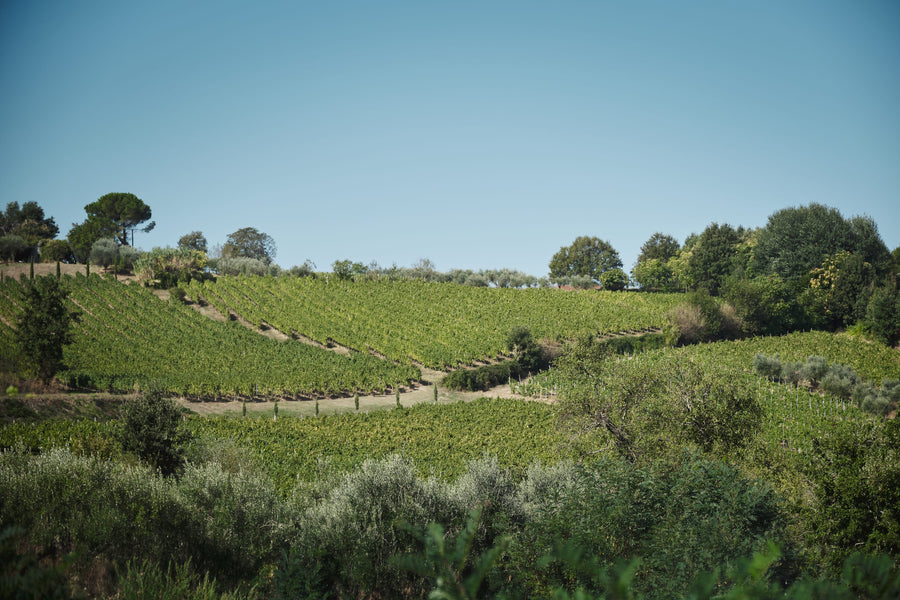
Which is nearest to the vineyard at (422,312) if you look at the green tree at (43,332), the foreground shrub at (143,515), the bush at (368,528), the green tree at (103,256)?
the green tree at (103,256)

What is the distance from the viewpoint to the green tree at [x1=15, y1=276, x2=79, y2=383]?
30.2m

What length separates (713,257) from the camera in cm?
8125

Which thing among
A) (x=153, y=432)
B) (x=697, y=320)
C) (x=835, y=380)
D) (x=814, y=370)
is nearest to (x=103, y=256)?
(x=153, y=432)

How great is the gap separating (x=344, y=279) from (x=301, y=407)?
3591cm

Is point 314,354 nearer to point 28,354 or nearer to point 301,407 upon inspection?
point 301,407

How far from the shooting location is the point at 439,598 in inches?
131

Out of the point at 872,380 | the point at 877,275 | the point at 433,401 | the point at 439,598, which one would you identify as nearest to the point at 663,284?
the point at 877,275

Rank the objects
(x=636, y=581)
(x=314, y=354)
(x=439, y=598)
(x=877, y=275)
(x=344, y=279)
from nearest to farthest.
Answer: (x=439, y=598) → (x=636, y=581) → (x=314, y=354) → (x=877, y=275) → (x=344, y=279)

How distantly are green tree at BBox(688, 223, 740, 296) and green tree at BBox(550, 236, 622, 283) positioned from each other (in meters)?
20.3

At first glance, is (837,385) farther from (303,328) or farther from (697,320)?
(303,328)

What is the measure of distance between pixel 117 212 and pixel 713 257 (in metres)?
94.8

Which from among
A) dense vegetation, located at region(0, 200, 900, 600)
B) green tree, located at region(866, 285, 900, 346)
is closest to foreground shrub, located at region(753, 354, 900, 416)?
dense vegetation, located at region(0, 200, 900, 600)

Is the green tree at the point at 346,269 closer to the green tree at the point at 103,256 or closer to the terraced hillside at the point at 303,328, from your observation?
the terraced hillside at the point at 303,328

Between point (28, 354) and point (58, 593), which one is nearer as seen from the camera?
point (58, 593)
